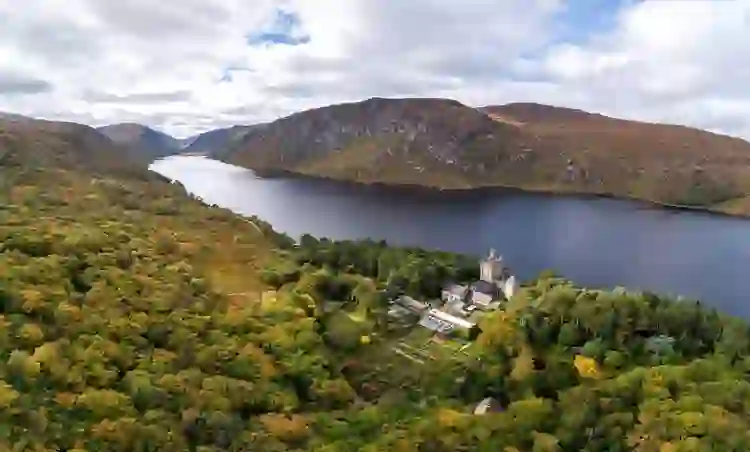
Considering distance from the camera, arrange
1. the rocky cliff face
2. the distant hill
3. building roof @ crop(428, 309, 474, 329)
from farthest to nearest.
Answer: the rocky cliff face → the distant hill → building roof @ crop(428, 309, 474, 329)

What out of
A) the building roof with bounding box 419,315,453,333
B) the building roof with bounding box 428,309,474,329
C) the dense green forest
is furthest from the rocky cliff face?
the dense green forest

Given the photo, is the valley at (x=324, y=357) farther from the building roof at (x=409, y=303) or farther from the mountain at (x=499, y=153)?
the mountain at (x=499, y=153)

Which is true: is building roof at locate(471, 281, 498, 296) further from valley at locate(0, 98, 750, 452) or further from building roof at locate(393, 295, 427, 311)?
building roof at locate(393, 295, 427, 311)

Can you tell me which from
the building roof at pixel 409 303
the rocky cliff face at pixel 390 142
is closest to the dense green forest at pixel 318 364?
the building roof at pixel 409 303

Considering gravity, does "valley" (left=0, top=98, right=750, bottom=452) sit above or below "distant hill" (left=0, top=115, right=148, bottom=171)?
below

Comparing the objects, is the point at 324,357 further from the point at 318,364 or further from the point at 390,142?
the point at 390,142

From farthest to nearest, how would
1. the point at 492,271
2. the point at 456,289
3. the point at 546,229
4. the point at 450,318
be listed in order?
the point at 546,229, the point at 492,271, the point at 456,289, the point at 450,318

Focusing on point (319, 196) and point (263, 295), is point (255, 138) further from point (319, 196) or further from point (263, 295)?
point (263, 295)

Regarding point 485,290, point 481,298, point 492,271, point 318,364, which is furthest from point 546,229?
point 318,364
